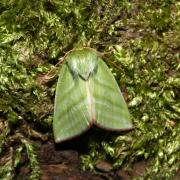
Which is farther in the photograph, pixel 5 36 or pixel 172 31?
pixel 172 31

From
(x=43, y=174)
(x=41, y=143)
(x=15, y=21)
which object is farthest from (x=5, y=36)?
(x=43, y=174)

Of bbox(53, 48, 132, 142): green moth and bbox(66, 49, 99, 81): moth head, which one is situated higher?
bbox(66, 49, 99, 81): moth head

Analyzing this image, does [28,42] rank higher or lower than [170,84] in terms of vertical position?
higher

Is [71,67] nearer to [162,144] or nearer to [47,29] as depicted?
[47,29]

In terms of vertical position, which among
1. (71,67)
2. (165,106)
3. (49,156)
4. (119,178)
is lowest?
(119,178)

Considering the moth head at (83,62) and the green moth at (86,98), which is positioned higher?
the moth head at (83,62)
